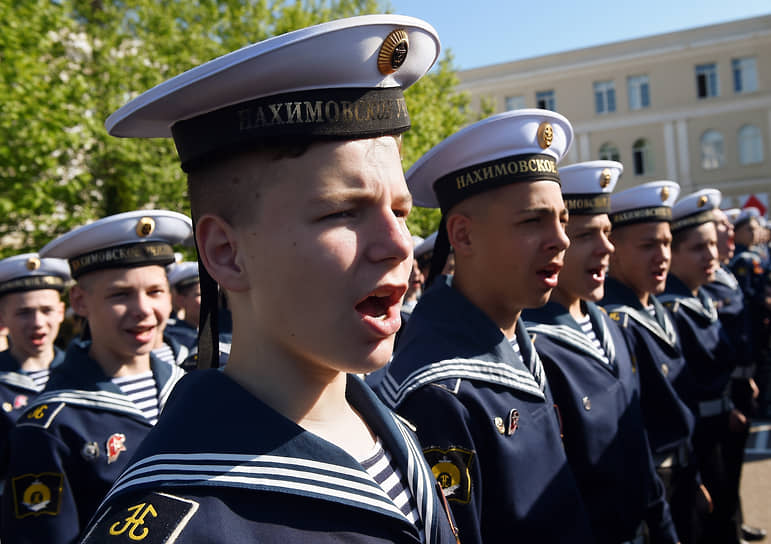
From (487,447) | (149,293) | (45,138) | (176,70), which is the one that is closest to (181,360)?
(149,293)

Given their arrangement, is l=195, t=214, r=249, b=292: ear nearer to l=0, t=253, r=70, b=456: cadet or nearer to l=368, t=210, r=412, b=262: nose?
l=368, t=210, r=412, b=262: nose

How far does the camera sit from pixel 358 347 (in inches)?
56.1

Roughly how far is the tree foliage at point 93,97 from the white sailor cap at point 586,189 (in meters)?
9.57

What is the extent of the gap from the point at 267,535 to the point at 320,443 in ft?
0.74

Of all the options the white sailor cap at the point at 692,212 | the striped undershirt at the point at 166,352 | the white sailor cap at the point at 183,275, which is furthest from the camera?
the white sailor cap at the point at 183,275

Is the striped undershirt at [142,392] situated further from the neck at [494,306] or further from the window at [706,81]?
the window at [706,81]

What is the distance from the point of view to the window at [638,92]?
3625cm

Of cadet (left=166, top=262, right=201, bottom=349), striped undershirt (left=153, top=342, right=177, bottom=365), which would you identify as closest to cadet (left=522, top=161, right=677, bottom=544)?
→ striped undershirt (left=153, top=342, right=177, bottom=365)

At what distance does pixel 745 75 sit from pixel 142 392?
38.5m

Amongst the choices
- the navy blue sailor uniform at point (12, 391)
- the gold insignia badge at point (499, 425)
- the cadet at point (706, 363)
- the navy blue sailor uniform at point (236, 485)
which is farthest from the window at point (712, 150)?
the navy blue sailor uniform at point (236, 485)

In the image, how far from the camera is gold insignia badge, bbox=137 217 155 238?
3626mm

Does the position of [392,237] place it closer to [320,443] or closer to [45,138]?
[320,443]

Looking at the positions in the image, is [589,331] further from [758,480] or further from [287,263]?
[758,480]

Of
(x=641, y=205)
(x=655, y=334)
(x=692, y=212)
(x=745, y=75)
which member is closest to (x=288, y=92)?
(x=655, y=334)
